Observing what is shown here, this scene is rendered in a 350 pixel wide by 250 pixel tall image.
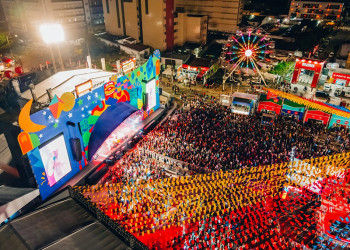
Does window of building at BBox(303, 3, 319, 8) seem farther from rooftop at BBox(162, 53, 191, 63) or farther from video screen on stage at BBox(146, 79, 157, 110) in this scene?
video screen on stage at BBox(146, 79, 157, 110)

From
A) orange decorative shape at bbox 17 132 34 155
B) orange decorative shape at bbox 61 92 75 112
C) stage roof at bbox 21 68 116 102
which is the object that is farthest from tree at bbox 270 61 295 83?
orange decorative shape at bbox 17 132 34 155

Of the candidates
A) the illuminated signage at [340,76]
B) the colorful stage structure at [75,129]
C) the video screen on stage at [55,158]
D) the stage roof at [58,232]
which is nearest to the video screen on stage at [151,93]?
the colorful stage structure at [75,129]

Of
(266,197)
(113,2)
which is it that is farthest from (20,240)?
(113,2)

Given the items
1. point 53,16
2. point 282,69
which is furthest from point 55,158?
point 53,16

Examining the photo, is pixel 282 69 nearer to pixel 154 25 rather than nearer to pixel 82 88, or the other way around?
pixel 154 25

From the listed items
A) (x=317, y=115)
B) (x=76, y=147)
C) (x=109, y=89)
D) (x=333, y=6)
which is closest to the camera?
(x=76, y=147)

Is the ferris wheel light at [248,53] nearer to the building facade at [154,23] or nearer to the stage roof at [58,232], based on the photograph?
the building facade at [154,23]

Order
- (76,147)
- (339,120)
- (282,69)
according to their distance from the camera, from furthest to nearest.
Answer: (282,69) → (339,120) → (76,147)
